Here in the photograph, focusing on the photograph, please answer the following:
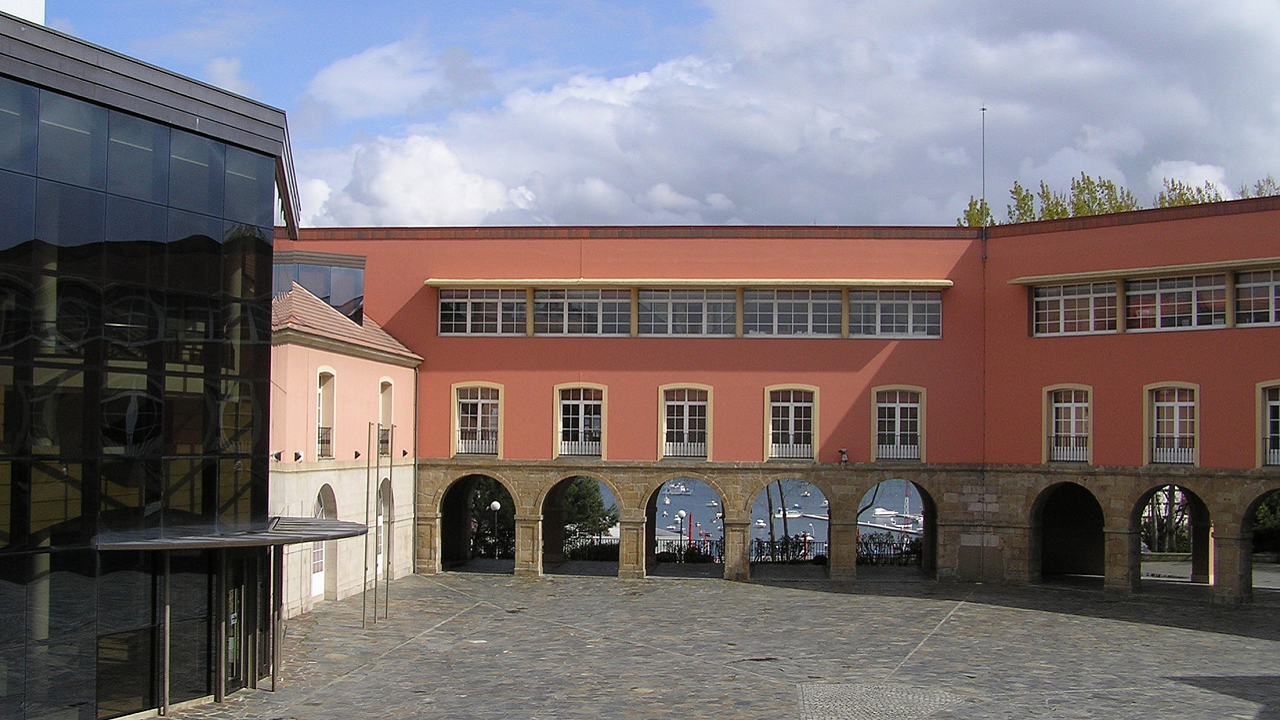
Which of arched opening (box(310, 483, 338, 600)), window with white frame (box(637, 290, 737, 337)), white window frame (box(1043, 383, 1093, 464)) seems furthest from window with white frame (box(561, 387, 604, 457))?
white window frame (box(1043, 383, 1093, 464))

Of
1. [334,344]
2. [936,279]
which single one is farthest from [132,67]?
[936,279]

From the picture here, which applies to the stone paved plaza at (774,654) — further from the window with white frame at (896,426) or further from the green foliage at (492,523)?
the green foliage at (492,523)

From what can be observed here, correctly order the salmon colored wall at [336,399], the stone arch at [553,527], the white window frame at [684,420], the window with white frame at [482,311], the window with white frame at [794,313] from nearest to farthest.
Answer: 1. the salmon colored wall at [336,399]
2. the window with white frame at [794,313]
3. the white window frame at [684,420]
4. the window with white frame at [482,311]
5. the stone arch at [553,527]

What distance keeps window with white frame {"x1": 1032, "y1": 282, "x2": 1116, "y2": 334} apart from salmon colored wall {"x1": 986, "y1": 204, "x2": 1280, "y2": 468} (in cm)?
37

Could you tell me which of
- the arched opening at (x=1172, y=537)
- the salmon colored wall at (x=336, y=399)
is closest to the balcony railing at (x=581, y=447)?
the salmon colored wall at (x=336, y=399)

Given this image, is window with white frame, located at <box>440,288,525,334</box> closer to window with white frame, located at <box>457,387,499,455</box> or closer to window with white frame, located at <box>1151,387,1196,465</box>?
window with white frame, located at <box>457,387,499,455</box>

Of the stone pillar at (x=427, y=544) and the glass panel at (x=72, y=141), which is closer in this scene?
the glass panel at (x=72, y=141)

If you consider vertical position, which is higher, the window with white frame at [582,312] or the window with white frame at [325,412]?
the window with white frame at [582,312]

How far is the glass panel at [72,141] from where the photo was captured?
58.0 feet

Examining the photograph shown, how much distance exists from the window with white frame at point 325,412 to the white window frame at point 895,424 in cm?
1583

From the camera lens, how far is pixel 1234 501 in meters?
32.9

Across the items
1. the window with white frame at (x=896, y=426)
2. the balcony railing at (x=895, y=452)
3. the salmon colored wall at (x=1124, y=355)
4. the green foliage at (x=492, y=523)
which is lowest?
the green foliage at (x=492, y=523)

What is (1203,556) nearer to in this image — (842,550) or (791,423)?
(842,550)

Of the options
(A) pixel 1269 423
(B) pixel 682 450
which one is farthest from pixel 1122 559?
(B) pixel 682 450
